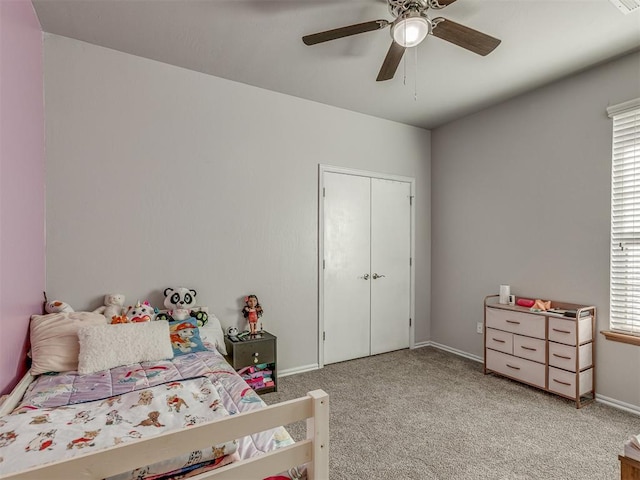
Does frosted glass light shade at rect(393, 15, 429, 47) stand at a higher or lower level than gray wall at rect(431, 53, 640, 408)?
higher

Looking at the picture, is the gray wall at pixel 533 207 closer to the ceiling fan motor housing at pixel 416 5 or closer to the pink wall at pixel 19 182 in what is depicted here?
the ceiling fan motor housing at pixel 416 5

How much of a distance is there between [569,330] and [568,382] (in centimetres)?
41

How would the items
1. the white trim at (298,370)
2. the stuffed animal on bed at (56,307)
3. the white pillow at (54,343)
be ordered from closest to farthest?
1. the white pillow at (54,343)
2. the stuffed animal on bed at (56,307)
3. the white trim at (298,370)

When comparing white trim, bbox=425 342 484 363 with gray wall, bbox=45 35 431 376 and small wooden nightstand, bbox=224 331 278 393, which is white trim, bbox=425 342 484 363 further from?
small wooden nightstand, bbox=224 331 278 393

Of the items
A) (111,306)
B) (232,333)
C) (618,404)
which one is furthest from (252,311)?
(618,404)

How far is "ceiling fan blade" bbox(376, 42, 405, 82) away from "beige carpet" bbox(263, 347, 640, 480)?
240 cm

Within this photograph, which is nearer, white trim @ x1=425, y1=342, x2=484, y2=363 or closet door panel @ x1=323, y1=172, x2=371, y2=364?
closet door panel @ x1=323, y1=172, x2=371, y2=364

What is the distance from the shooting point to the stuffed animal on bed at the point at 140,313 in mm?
2344

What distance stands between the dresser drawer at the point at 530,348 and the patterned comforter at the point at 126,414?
2462 mm

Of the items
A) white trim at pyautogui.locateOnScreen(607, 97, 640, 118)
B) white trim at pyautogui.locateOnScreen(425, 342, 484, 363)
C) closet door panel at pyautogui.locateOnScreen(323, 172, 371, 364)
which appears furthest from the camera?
white trim at pyautogui.locateOnScreen(425, 342, 484, 363)

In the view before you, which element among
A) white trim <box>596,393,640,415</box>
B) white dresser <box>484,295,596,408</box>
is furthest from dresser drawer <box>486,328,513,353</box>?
white trim <box>596,393,640,415</box>

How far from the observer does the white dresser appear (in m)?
2.58

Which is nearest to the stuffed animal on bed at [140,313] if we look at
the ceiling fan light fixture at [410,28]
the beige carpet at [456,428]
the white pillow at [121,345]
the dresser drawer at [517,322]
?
the white pillow at [121,345]

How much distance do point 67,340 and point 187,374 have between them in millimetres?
774
